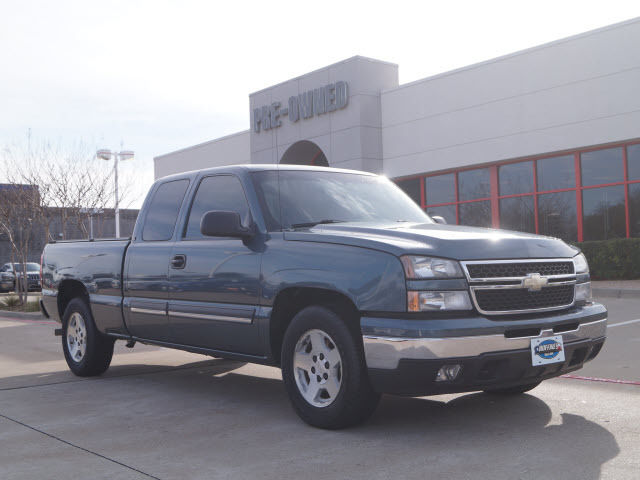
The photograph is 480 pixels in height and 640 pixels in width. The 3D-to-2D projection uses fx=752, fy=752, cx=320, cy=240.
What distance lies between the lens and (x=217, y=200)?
6.28m

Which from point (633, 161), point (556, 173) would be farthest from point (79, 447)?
point (556, 173)

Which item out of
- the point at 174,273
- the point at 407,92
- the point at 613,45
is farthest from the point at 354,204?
the point at 407,92

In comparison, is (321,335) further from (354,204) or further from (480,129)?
(480,129)

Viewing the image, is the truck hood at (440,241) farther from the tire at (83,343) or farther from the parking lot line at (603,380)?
the tire at (83,343)

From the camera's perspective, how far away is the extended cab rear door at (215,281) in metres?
5.58

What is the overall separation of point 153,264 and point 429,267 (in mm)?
2995

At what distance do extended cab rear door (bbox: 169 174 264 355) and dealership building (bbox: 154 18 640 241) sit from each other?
11.2m

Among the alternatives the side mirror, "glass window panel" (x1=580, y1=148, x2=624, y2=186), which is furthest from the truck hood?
"glass window panel" (x1=580, y1=148, x2=624, y2=186)

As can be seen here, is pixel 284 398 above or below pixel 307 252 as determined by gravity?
below

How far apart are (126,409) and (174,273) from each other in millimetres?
1168

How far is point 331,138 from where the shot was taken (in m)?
26.7

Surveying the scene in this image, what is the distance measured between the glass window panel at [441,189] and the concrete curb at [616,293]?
9.31m

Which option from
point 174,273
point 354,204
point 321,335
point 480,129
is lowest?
point 321,335

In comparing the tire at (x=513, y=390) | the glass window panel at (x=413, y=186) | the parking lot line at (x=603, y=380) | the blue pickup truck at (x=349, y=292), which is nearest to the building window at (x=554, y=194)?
the glass window panel at (x=413, y=186)
